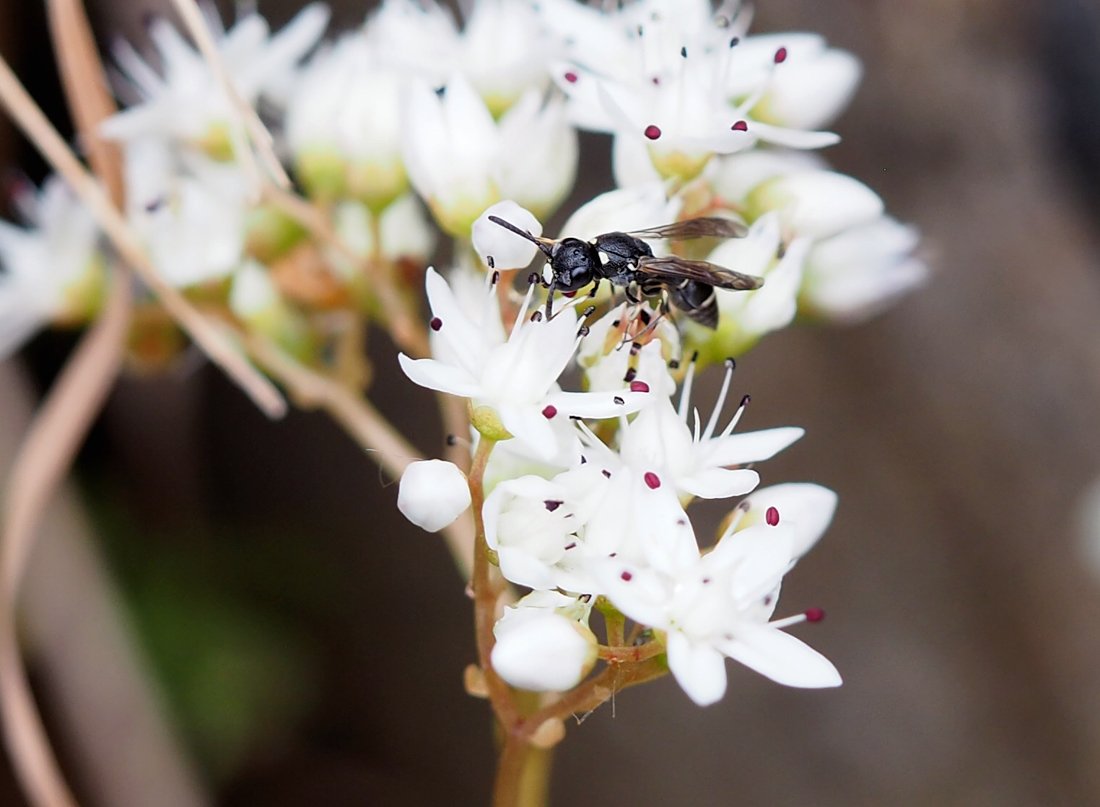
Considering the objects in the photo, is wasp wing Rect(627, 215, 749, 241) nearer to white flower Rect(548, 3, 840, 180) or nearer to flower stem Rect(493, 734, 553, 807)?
white flower Rect(548, 3, 840, 180)

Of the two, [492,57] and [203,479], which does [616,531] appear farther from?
[203,479]

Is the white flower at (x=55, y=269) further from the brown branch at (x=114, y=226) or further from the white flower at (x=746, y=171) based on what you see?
the white flower at (x=746, y=171)

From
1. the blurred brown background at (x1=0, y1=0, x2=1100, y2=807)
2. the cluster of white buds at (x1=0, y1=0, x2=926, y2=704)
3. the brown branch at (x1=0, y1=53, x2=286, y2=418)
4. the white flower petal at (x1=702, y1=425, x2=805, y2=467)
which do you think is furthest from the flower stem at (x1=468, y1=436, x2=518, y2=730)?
the blurred brown background at (x1=0, y1=0, x2=1100, y2=807)

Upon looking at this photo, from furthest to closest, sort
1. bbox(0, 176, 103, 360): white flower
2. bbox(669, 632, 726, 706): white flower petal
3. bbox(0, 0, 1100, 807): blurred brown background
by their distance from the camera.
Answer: bbox(0, 0, 1100, 807): blurred brown background, bbox(0, 176, 103, 360): white flower, bbox(669, 632, 726, 706): white flower petal

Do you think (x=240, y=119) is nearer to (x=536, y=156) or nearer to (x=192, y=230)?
(x=192, y=230)

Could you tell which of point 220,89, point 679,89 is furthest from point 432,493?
point 220,89

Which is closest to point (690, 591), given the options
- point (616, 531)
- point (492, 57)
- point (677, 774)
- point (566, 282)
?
point (616, 531)

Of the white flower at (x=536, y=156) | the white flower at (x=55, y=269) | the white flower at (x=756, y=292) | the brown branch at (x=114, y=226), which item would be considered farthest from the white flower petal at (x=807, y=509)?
the white flower at (x=55, y=269)
